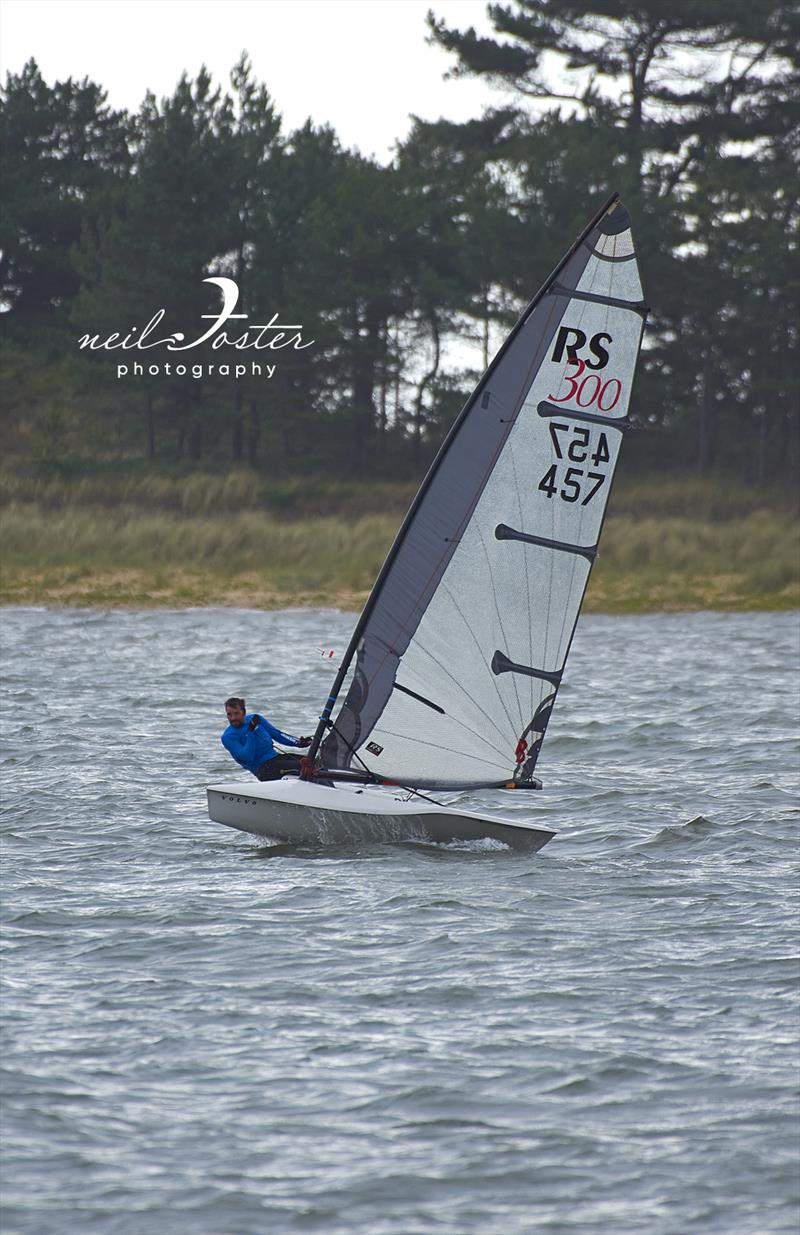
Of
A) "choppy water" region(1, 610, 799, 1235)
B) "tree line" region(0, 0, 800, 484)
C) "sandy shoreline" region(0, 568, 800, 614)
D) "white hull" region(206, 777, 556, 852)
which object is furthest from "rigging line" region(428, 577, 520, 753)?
"tree line" region(0, 0, 800, 484)

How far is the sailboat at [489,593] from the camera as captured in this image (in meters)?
13.0

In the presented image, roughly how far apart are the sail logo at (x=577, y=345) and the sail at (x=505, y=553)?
0.04 feet

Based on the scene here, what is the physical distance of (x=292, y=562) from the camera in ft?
122

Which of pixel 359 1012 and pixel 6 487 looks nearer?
pixel 359 1012

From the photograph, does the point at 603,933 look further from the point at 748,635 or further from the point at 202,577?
the point at 202,577

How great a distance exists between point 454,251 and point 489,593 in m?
39.8

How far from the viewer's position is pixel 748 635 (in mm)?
30312

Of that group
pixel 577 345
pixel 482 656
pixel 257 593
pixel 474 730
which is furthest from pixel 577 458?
pixel 257 593

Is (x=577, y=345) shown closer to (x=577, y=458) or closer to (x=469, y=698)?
(x=577, y=458)

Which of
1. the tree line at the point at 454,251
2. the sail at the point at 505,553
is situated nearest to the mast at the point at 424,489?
the sail at the point at 505,553

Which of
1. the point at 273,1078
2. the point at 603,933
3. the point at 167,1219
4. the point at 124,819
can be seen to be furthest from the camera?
the point at 124,819

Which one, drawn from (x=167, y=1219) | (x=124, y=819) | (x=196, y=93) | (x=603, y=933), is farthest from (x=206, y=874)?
(x=196, y=93)

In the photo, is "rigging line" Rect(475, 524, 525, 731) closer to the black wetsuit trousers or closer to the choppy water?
the choppy water

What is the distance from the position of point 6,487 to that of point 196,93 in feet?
51.8
